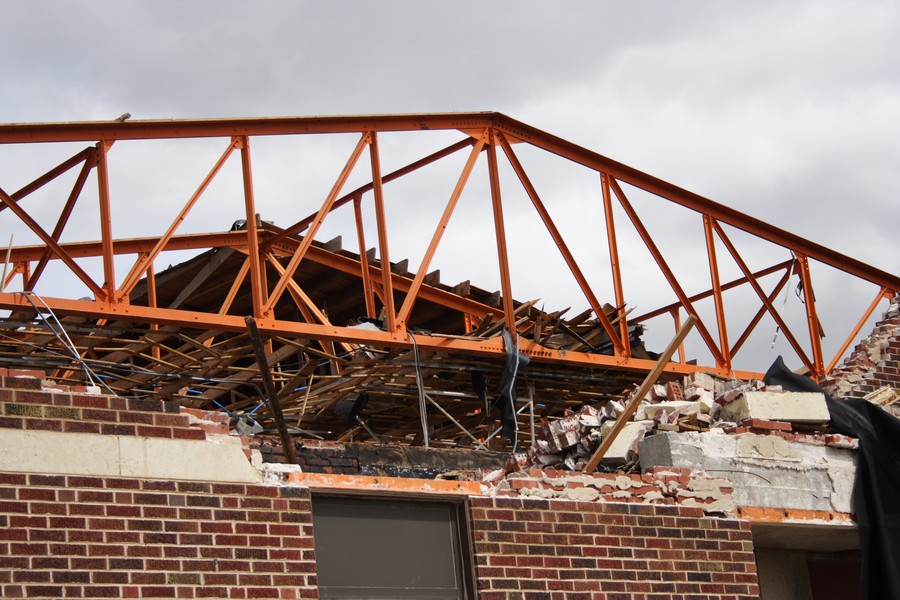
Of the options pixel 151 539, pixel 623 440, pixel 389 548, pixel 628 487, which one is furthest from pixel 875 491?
pixel 151 539

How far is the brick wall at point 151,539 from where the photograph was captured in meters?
8.20

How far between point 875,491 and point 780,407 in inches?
42.4

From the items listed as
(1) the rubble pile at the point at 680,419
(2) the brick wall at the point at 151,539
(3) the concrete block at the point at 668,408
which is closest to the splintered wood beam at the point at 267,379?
(2) the brick wall at the point at 151,539

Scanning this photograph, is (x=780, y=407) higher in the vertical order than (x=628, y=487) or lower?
higher

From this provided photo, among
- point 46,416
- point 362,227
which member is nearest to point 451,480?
point 46,416

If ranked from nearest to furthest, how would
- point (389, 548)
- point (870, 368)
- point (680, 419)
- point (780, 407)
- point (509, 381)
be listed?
point (389, 548) < point (680, 419) < point (780, 407) < point (509, 381) < point (870, 368)

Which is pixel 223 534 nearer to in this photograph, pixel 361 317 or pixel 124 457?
pixel 124 457

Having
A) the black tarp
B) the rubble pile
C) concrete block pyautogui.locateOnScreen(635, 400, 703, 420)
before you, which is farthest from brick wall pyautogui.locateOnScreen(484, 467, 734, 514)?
the black tarp

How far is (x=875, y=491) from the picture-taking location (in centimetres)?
1210

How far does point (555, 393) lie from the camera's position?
18031mm

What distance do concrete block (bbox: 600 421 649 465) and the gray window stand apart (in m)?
1.98

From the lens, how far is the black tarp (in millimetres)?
11766

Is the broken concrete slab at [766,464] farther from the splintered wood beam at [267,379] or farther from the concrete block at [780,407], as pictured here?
the splintered wood beam at [267,379]

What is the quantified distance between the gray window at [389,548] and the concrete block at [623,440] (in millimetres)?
1977
